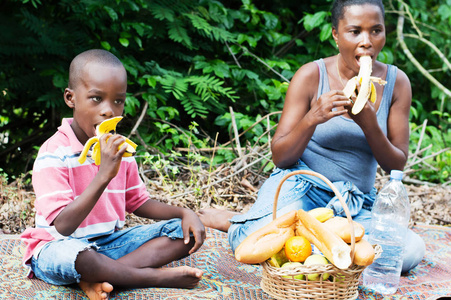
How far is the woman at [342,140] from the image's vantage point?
2.54 m

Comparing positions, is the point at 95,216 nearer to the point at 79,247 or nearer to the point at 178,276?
the point at 79,247

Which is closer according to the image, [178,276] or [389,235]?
[178,276]

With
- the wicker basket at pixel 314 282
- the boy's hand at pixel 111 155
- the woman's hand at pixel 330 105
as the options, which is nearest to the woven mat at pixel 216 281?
the wicker basket at pixel 314 282

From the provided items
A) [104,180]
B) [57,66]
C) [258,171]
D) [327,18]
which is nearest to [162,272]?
[104,180]

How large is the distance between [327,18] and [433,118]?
1.80m

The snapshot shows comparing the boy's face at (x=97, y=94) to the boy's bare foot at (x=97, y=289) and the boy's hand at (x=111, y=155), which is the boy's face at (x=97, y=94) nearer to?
the boy's hand at (x=111, y=155)

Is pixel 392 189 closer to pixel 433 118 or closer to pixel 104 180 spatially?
pixel 104 180

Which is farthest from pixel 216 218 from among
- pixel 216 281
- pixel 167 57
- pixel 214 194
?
pixel 167 57

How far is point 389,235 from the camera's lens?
8.07ft

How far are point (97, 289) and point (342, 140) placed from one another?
1.45 meters

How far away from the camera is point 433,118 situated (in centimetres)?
561

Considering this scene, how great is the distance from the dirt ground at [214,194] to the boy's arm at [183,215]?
0.74m

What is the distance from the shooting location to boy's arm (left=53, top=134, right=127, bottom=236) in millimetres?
1887

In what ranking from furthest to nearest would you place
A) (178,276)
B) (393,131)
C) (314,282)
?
(393,131) < (178,276) < (314,282)
